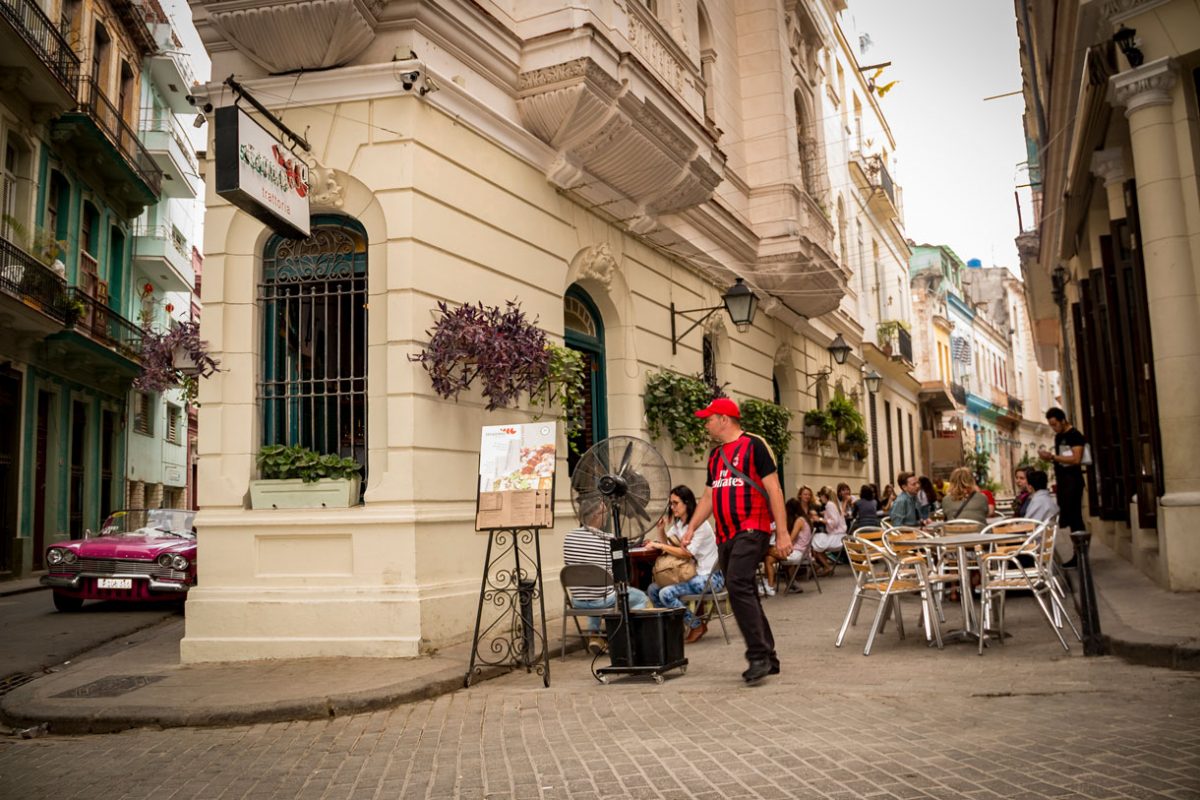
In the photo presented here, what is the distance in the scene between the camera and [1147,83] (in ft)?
29.9

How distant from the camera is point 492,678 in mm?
7488

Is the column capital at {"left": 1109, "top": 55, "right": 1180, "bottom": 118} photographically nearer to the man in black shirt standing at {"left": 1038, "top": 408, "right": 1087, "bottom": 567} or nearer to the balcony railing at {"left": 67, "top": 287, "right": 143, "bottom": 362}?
the man in black shirt standing at {"left": 1038, "top": 408, "right": 1087, "bottom": 567}

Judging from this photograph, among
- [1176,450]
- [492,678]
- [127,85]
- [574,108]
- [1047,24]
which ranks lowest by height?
[492,678]

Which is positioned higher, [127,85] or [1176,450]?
[127,85]

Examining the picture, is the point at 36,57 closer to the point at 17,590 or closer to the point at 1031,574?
the point at 17,590

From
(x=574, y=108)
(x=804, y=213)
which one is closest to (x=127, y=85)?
(x=804, y=213)

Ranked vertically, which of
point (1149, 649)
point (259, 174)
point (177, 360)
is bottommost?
point (1149, 649)

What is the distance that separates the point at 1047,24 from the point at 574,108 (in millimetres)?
7467

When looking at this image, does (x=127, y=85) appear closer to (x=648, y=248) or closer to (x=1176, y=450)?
(x=648, y=248)

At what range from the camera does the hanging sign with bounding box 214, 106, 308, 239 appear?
719 centimetres

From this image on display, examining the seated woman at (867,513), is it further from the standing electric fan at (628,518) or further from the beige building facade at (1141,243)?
the standing electric fan at (628,518)

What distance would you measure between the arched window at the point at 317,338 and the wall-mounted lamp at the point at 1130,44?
6.87 metres

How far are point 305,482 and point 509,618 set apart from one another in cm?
217

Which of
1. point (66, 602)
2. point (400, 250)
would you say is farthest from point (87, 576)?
point (400, 250)
